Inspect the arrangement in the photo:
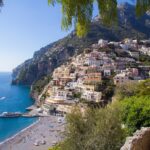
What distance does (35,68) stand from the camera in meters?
155

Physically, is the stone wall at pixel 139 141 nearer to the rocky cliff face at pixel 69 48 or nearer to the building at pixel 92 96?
the building at pixel 92 96

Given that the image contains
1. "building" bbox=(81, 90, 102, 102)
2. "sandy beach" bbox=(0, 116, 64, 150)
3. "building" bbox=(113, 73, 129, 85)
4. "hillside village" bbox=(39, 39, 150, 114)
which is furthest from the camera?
"building" bbox=(113, 73, 129, 85)

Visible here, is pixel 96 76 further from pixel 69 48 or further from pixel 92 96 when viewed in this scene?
pixel 69 48

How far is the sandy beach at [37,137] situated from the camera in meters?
47.4

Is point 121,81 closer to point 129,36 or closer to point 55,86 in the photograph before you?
point 55,86

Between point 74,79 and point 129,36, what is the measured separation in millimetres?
74740

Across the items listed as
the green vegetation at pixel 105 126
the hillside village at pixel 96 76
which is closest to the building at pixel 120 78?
the hillside village at pixel 96 76

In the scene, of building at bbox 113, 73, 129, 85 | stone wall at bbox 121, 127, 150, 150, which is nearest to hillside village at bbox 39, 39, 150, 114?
building at bbox 113, 73, 129, 85

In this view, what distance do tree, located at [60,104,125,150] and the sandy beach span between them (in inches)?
712

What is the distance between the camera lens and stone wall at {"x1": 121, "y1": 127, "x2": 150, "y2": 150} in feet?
35.8

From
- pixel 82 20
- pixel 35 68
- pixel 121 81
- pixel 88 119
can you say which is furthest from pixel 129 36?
pixel 82 20

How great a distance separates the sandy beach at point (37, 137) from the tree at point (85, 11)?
37419 mm

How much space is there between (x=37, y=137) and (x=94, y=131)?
33032mm

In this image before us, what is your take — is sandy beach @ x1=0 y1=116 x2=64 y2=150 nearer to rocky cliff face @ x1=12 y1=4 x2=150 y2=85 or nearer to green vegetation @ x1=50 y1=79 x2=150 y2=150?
green vegetation @ x1=50 y1=79 x2=150 y2=150
